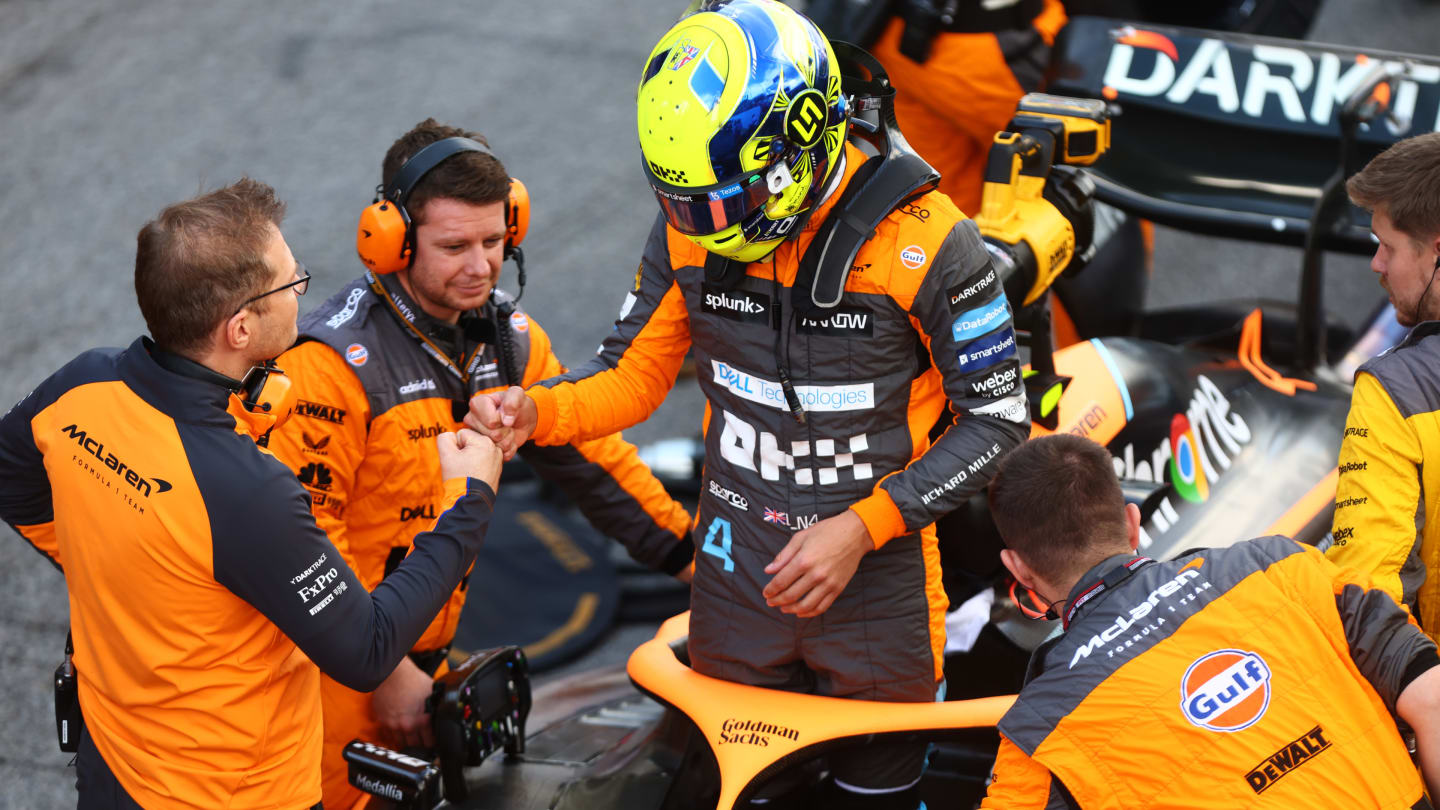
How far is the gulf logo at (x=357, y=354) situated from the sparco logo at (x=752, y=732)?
1.11 meters

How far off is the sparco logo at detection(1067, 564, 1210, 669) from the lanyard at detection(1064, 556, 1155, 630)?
60mm

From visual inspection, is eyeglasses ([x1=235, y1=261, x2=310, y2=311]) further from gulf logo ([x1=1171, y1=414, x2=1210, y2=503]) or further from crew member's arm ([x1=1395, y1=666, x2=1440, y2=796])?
gulf logo ([x1=1171, y1=414, x2=1210, y2=503])

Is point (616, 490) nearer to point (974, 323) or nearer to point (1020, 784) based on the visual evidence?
point (974, 323)

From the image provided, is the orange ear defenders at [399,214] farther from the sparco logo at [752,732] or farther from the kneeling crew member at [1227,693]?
the kneeling crew member at [1227,693]

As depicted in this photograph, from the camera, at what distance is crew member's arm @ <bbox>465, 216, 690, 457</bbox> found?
265 centimetres

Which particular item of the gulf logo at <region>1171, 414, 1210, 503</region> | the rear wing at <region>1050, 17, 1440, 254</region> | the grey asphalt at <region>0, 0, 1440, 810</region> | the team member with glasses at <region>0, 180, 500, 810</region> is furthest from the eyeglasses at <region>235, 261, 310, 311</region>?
the grey asphalt at <region>0, 0, 1440, 810</region>

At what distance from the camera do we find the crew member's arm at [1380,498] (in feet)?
7.75

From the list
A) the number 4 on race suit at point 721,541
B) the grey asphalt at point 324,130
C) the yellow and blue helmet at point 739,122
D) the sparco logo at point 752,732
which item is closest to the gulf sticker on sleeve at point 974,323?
the yellow and blue helmet at point 739,122

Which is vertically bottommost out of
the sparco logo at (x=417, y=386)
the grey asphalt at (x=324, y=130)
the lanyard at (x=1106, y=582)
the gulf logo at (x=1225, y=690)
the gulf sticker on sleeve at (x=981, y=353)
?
the grey asphalt at (x=324, y=130)

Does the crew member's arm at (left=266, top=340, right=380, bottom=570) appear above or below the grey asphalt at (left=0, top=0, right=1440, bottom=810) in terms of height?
above

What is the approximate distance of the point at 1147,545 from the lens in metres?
3.22

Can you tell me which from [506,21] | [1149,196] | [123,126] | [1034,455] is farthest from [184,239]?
[506,21]

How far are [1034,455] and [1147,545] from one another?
1.14 m

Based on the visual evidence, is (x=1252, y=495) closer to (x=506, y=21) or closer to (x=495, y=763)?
(x=495, y=763)
